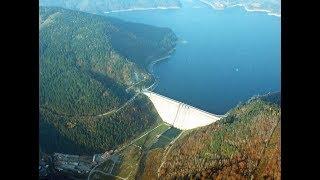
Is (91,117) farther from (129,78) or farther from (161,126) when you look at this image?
(129,78)

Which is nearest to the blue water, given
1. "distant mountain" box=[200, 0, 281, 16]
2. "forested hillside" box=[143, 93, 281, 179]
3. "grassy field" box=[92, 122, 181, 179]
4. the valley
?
the valley

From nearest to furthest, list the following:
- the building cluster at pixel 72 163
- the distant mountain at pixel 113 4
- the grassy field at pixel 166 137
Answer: the building cluster at pixel 72 163
the grassy field at pixel 166 137
the distant mountain at pixel 113 4

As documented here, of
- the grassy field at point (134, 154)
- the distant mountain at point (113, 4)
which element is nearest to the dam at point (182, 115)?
the grassy field at point (134, 154)

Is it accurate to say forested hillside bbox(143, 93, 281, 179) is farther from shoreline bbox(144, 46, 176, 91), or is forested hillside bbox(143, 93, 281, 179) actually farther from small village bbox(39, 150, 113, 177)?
shoreline bbox(144, 46, 176, 91)

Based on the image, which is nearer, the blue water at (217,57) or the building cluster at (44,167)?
the building cluster at (44,167)

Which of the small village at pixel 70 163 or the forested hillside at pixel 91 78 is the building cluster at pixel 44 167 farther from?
the forested hillside at pixel 91 78

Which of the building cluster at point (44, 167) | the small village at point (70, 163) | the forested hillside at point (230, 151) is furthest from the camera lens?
the small village at point (70, 163)
